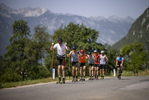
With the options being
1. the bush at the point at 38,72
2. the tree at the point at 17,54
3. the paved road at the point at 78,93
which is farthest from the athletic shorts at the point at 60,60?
the tree at the point at 17,54

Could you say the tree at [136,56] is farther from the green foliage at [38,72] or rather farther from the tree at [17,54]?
the tree at [17,54]

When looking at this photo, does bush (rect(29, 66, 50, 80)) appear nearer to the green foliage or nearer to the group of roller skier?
the green foliage

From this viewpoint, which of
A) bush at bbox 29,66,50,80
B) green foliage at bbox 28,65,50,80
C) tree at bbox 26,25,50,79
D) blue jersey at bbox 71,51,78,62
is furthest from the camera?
tree at bbox 26,25,50,79

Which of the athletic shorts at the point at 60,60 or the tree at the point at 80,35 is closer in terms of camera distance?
the athletic shorts at the point at 60,60

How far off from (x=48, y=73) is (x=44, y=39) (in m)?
9.33

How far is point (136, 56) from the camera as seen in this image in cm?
5625

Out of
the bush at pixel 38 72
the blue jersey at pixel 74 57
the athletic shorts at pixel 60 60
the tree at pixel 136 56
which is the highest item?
the tree at pixel 136 56

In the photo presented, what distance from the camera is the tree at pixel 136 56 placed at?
55.0 meters

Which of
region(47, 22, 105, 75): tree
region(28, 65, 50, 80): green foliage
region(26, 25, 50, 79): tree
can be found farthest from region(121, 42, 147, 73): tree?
region(26, 25, 50, 79): tree

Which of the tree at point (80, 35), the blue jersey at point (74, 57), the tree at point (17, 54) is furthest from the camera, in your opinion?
the tree at point (80, 35)

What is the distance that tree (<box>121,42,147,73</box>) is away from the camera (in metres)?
55.0

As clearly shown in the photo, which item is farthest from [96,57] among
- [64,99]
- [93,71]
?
[64,99]

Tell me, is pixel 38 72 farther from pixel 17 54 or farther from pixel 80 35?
pixel 80 35

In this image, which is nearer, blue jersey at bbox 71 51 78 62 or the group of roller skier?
the group of roller skier
